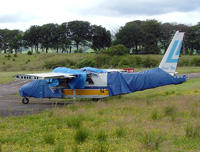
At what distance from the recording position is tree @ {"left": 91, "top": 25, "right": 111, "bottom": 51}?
10200cm

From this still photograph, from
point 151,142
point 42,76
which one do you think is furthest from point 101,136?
point 42,76

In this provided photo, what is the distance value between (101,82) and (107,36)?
8354 cm

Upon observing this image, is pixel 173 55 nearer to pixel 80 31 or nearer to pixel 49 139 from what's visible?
pixel 49 139

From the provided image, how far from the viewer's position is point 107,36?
340 ft

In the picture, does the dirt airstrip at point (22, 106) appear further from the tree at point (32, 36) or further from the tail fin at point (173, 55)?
the tree at point (32, 36)

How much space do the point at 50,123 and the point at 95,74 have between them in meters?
8.49

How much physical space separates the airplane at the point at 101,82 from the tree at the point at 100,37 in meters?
80.9

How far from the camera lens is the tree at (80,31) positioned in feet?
328

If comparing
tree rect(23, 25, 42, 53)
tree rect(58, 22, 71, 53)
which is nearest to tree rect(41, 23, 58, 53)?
tree rect(23, 25, 42, 53)

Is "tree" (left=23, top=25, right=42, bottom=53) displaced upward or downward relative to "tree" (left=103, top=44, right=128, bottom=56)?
upward

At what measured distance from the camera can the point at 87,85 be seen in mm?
21547

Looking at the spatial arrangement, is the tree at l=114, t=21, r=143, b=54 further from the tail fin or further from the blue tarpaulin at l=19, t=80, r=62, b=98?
the blue tarpaulin at l=19, t=80, r=62, b=98

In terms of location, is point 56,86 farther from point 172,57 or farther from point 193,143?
point 193,143

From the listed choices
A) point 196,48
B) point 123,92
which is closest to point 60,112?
point 123,92
